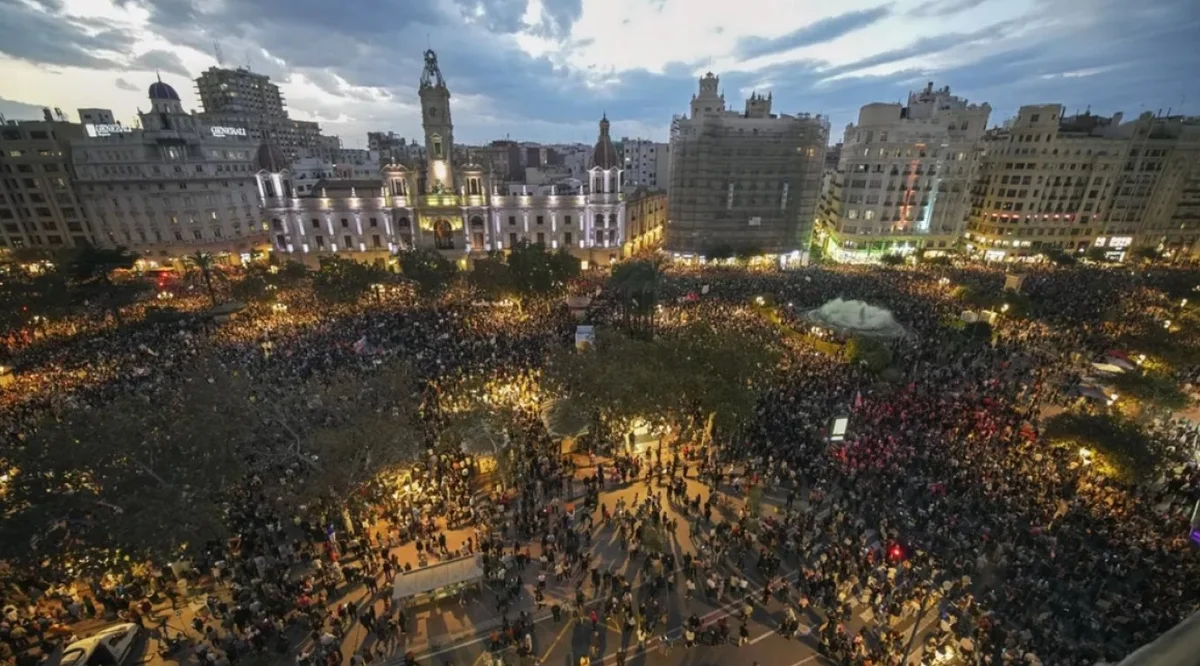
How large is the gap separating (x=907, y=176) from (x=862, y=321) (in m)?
47.1

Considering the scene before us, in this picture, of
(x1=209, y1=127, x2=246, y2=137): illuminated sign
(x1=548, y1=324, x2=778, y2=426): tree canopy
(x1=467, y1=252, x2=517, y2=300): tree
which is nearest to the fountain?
(x1=548, y1=324, x2=778, y2=426): tree canopy

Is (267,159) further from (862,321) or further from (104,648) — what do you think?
(862,321)

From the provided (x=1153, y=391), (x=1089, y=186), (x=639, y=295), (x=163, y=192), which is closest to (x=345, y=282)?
(x=639, y=295)

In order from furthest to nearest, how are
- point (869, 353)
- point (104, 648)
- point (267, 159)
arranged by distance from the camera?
point (267, 159) → point (869, 353) → point (104, 648)

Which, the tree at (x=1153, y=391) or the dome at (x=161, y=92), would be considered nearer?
the tree at (x=1153, y=391)

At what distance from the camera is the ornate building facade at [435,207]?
62.9 meters

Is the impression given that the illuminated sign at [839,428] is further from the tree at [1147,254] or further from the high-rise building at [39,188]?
the high-rise building at [39,188]

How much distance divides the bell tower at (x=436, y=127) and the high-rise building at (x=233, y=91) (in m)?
79.6

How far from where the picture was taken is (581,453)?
80.6 feet

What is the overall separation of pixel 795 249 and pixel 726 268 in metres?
13.3

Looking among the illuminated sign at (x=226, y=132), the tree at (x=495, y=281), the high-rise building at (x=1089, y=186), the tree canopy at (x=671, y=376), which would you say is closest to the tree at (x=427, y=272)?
the tree at (x=495, y=281)

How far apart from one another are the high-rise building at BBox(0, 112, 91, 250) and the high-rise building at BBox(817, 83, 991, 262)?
98.7 meters

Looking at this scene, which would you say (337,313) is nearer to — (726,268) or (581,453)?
(581,453)

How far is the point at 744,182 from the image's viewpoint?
6550cm
